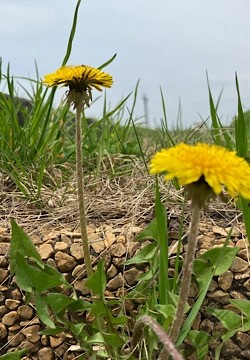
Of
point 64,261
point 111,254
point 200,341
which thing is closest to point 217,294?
point 200,341

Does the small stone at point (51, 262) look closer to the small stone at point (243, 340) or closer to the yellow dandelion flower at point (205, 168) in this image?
the small stone at point (243, 340)

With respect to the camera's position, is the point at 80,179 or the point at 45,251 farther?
the point at 45,251

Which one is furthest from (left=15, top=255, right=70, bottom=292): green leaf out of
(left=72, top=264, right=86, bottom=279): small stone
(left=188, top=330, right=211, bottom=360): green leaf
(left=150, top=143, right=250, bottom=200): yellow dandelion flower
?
(left=150, top=143, right=250, bottom=200): yellow dandelion flower

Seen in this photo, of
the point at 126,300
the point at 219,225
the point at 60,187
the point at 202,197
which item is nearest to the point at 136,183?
the point at 60,187

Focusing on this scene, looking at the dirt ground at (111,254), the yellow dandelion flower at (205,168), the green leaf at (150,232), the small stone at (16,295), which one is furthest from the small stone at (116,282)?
the yellow dandelion flower at (205,168)

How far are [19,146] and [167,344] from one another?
1240 millimetres

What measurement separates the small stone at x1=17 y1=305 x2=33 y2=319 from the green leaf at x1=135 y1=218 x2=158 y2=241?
315 mm

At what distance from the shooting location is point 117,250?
1.46 metres

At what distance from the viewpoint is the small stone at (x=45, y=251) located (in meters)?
1.46

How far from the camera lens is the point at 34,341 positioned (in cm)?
144

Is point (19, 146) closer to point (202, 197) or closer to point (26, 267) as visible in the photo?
point (26, 267)

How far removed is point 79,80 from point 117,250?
1.44ft

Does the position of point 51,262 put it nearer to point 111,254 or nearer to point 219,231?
point 111,254

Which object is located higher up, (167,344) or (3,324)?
(167,344)
